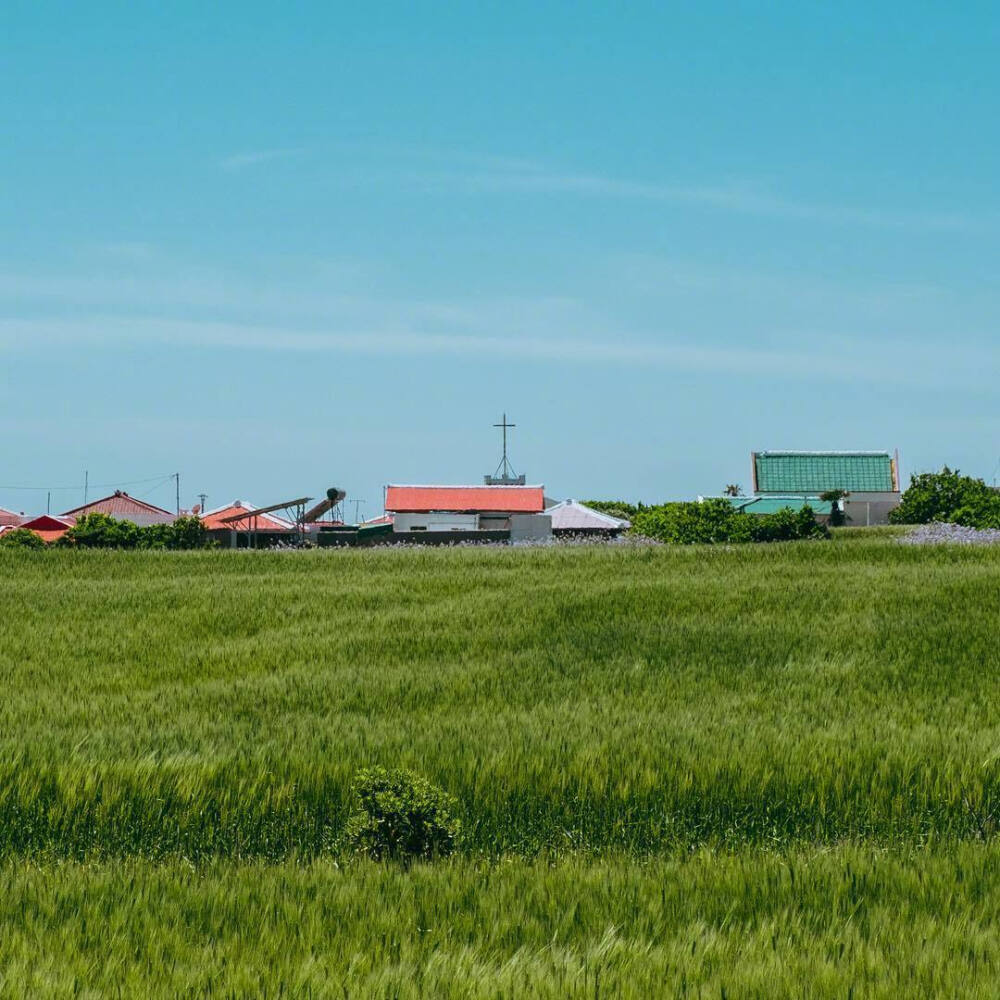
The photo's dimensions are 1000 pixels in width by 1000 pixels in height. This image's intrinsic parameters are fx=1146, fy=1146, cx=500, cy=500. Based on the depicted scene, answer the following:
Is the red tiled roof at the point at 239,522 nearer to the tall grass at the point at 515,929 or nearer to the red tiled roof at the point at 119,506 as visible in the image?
the red tiled roof at the point at 119,506

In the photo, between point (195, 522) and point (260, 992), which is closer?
point (260, 992)

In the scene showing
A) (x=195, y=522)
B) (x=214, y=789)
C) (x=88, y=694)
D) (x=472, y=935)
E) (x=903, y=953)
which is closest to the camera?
(x=903, y=953)

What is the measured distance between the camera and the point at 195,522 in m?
50.5

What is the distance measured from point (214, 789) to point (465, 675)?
5.27 metres

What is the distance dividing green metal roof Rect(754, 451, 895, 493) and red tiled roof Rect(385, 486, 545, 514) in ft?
56.0

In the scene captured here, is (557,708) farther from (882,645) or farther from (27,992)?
(27,992)

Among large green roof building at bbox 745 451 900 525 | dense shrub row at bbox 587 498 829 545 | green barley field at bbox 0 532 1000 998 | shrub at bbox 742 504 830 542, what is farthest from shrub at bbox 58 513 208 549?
large green roof building at bbox 745 451 900 525

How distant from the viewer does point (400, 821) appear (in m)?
7.59

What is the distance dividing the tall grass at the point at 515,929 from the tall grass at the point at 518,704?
5.42 feet

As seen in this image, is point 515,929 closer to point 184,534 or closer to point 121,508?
point 184,534

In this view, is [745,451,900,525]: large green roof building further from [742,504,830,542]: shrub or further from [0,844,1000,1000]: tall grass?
[0,844,1000,1000]: tall grass

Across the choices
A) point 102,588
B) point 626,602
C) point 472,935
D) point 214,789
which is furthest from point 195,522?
point 472,935

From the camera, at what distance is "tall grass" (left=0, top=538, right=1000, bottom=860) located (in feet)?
28.6

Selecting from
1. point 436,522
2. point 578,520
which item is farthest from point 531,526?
point 436,522
